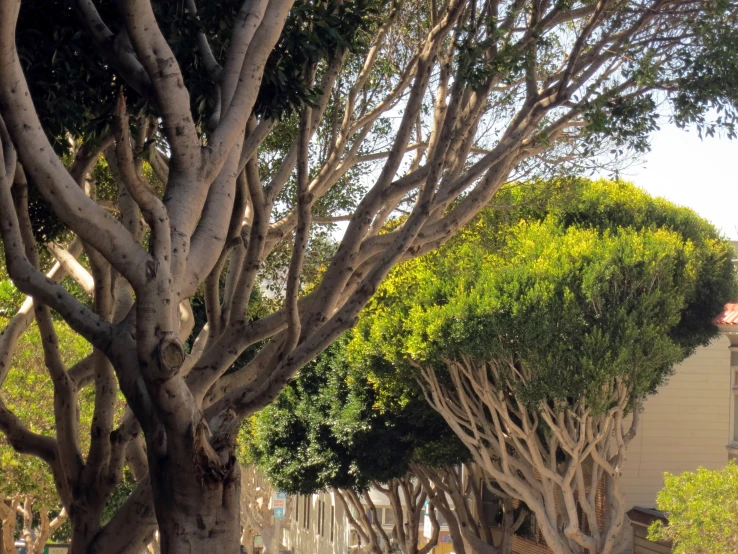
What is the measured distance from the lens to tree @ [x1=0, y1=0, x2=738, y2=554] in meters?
5.04

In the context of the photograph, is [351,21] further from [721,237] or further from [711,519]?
[721,237]

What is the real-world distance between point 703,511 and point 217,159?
11.3 metres

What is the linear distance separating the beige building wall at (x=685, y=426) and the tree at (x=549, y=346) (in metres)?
3.46

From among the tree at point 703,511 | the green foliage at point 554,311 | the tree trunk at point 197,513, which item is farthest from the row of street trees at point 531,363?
the tree trunk at point 197,513

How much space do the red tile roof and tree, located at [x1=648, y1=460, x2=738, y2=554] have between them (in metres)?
6.74

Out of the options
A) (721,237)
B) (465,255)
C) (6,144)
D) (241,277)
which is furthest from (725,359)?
(6,144)

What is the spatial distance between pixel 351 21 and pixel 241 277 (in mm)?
2261

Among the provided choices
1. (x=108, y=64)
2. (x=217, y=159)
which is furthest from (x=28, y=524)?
(x=217, y=159)

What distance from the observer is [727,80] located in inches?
348

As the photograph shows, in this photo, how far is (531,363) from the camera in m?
18.1

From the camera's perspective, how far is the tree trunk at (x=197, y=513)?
16.0 feet

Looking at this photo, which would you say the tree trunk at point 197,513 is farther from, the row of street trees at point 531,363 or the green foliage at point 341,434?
the green foliage at point 341,434

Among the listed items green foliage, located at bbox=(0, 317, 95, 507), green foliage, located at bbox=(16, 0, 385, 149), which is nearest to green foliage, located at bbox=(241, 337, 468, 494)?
green foliage, located at bbox=(0, 317, 95, 507)

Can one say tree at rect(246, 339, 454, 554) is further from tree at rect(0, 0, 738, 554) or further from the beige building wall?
tree at rect(0, 0, 738, 554)
